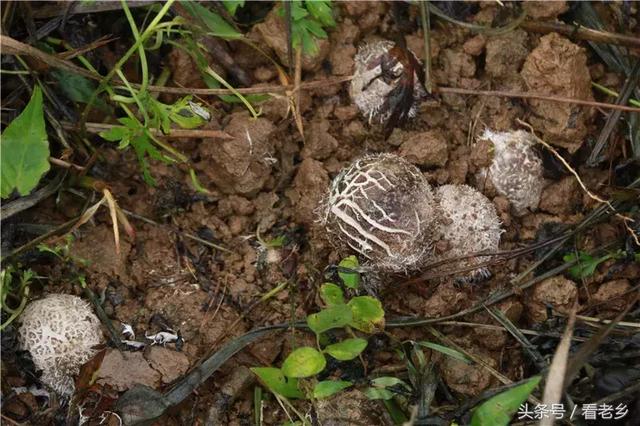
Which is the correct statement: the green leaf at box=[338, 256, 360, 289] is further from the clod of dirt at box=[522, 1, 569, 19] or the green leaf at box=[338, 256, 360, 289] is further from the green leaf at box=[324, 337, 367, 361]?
the clod of dirt at box=[522, 1, 569, 19]

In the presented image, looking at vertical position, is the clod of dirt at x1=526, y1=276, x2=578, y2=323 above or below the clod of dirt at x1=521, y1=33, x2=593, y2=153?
below

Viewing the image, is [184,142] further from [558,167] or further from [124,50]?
[558,167]

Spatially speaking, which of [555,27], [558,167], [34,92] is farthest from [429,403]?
[34,92]

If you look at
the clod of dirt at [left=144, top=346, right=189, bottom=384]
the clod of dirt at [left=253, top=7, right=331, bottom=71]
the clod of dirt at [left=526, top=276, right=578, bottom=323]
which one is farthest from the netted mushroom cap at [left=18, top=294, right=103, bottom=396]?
the clod of dirt at [left=526, top=276, right=578, bottom=323]

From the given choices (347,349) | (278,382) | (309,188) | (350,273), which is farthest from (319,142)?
(278,382)

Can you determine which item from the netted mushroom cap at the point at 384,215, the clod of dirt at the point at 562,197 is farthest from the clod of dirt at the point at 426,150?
the clod of dirt at the point at 562,197

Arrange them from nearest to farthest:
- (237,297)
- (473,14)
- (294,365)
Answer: (294,365) → (237,297) → (473,14)
